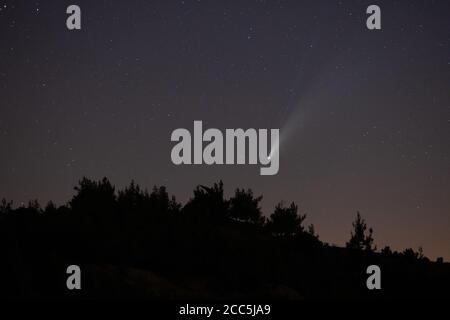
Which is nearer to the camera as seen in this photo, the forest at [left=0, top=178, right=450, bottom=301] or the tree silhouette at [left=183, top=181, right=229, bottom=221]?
the forest at [left=0, top=178, right=450, bottom=301]

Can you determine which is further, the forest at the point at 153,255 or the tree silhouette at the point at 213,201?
the tree silhouette at the point at 213,201

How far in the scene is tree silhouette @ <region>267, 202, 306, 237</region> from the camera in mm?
21500

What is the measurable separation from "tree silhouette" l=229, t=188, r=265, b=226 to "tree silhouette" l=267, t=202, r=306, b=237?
69cm

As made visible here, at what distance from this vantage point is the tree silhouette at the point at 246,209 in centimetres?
2242

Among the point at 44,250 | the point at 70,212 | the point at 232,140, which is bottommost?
the point at 44,250

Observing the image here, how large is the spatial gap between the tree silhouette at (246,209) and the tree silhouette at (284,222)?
2.27 feet

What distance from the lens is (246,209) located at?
73.8 feet

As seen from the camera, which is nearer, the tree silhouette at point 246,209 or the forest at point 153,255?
the forest at point 153,255

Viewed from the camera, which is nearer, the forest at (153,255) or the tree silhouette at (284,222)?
the forest at (153,255)
